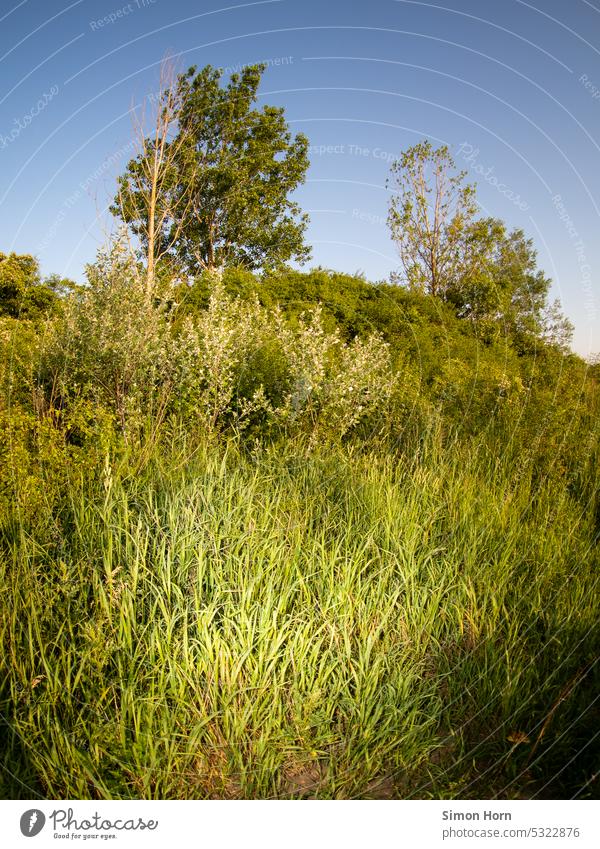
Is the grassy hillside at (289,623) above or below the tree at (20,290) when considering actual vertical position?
below

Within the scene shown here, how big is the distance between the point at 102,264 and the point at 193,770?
24.6 ft

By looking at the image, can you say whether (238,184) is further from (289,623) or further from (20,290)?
(289,623)

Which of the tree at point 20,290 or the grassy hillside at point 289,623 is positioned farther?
the tree at point 20,290

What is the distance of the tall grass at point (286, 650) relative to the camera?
317 cm

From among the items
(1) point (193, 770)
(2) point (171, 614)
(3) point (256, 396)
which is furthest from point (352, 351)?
(1) point (193, 770)

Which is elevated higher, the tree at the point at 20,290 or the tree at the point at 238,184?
the tree at the point at 238,184

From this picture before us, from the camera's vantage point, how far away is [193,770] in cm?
312

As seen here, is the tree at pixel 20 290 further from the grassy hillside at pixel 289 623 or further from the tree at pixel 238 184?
the grassy hillside at pixel 289 623

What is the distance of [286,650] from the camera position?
3.56m

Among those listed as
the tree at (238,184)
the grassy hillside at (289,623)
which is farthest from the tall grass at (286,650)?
the tree at (238,184)

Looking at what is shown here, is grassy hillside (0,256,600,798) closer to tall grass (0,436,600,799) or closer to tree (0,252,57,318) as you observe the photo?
tall grass (0,436,600,799)

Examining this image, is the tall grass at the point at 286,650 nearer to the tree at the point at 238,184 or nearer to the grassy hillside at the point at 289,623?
the grassy hillside at the point at 289,623

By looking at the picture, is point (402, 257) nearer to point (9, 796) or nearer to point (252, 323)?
point (252, 323)

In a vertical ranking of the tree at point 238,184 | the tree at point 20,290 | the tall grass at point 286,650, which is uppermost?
the tree at point 238,184
